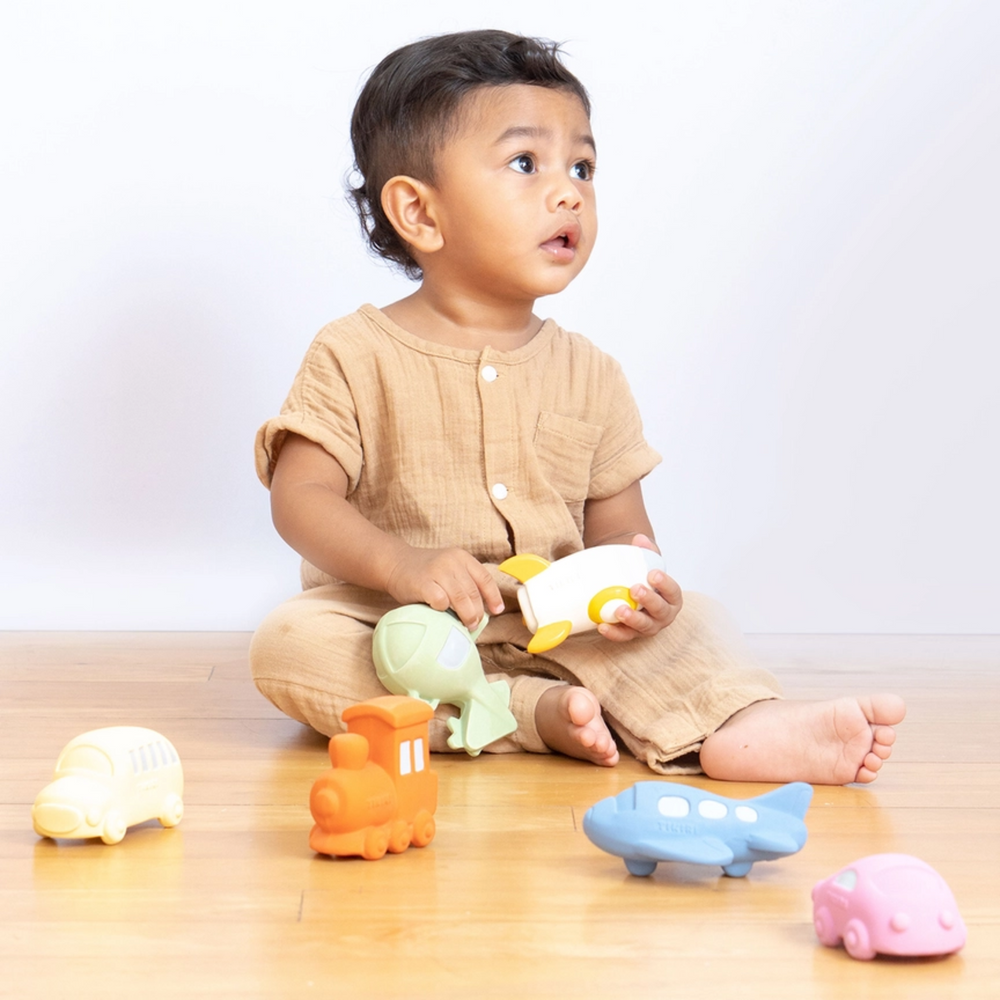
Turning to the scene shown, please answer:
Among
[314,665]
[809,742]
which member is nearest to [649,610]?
[809,742]

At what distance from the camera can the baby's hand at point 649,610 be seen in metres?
1.11

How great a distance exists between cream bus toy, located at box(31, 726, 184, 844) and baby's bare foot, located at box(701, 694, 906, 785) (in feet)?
1.33

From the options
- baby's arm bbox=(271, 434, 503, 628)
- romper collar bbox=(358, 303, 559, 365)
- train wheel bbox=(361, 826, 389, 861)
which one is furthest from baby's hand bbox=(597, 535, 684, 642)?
train wheel bbox=(361, 826, 389, 861)

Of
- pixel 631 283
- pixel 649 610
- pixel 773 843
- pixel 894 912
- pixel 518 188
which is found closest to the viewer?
pixel 894 912

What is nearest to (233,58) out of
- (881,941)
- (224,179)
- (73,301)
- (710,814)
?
(224,179)

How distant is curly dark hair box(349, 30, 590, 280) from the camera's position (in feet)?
4.06

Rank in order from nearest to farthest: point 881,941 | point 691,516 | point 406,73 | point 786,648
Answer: point 881,941, point 406,73, point 786,648, point 691,516

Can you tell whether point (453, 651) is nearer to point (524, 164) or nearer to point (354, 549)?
point (354, 549)

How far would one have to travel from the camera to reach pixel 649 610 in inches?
44.2

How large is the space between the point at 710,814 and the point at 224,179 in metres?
1.21

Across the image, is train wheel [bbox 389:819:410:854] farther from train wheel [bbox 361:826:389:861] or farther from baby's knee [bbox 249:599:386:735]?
baby's knee [bbox 249:599:386:735]

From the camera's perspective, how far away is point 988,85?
174 cm

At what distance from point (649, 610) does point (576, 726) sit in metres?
0.12

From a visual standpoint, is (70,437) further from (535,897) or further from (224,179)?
(535,897)
